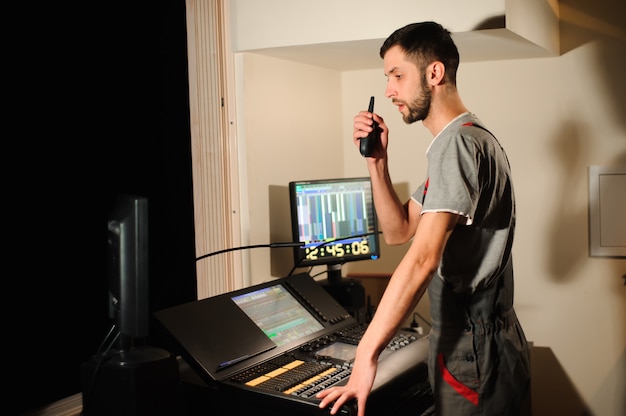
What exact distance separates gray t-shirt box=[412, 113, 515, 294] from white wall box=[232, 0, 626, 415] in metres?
1.08

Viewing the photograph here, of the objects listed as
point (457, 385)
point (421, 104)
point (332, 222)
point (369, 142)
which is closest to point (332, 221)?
point (332, 222)

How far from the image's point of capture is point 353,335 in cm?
217

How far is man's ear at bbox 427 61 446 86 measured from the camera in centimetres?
183

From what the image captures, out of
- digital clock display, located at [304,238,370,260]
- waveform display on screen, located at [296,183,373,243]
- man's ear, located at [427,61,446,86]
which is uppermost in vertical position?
man's ear, located at [427,61,446,86]

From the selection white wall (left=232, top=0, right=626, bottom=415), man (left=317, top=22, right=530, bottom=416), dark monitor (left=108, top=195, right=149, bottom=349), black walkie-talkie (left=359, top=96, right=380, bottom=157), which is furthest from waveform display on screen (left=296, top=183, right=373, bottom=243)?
dark monitor (left=108, top=195, right=149, bottom=349)

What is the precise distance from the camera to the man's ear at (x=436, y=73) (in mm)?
1831

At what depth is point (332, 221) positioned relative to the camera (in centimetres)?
265

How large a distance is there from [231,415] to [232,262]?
31.9 inches

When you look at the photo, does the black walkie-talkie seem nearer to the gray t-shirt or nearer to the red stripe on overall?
the gray t-shirt

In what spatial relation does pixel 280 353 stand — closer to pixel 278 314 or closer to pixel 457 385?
pixel 278 314

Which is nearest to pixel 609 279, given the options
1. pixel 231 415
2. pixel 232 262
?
pixel 232 262

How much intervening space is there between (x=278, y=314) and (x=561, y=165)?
1.40 metres

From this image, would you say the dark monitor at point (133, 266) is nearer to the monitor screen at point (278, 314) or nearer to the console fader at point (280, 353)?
the console fader at point (280, 353)

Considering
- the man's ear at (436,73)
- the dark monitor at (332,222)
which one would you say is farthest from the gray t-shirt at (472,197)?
the dark monitor at (332,222)
